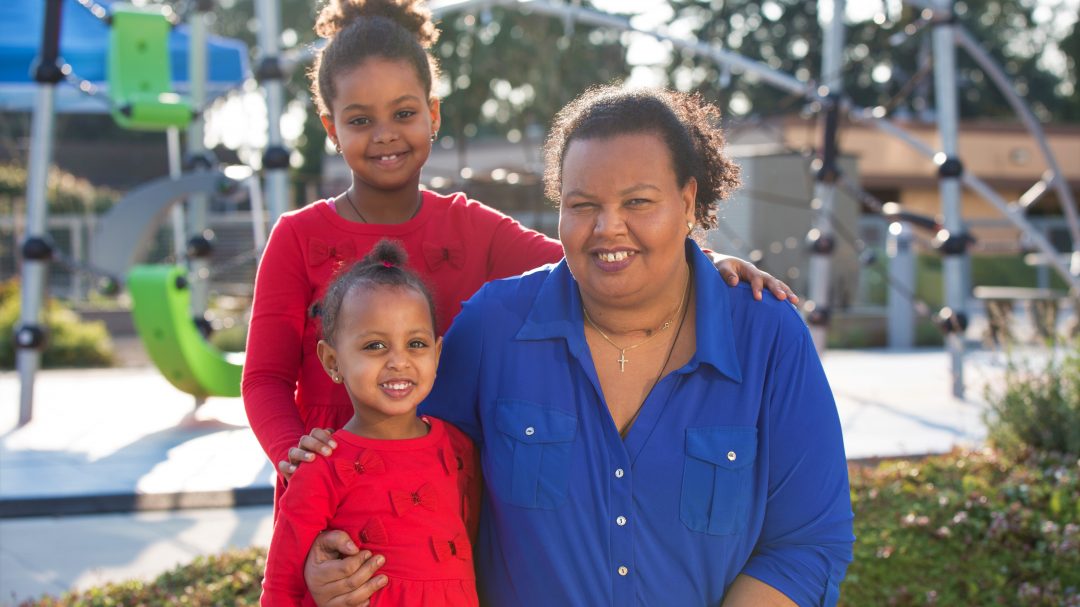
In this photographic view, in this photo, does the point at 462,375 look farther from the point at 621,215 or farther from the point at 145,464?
the point at 145,464

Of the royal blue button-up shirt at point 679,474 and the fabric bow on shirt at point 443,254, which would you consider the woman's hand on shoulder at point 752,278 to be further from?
the fabric bow on shirt at point 443,254

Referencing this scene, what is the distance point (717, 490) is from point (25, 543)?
11.2ft

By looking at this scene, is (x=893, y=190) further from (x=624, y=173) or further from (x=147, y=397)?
(x=624, y=173)

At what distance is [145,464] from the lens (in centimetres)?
594

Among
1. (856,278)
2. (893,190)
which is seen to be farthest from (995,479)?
(893,190)

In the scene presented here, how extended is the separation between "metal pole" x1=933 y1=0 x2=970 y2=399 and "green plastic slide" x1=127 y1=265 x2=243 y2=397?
15.3ft

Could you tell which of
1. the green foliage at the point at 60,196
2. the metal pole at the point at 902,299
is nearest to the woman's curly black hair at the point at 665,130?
the metal pole at the point at 902,299

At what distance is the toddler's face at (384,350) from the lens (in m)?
2.27

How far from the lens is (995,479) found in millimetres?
4789

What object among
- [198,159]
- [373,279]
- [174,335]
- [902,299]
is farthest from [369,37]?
[902,299]

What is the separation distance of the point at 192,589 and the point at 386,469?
5.94 feet

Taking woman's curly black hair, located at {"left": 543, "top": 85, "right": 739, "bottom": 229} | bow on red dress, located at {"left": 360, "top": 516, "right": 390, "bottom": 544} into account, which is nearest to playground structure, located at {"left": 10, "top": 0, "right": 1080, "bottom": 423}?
woman's curly black hair, located at {"left": 543, "top": 85, "right": 739, "bottom": 229}

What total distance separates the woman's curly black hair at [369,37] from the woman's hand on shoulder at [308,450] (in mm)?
899

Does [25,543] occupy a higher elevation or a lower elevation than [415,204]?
lower
